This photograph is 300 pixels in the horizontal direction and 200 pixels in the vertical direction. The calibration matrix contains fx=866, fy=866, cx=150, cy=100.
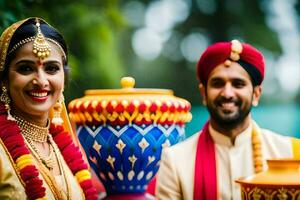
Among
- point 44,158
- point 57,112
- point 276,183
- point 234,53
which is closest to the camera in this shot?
point 276,183

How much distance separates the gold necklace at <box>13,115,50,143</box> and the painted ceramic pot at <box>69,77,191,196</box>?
0.98 m

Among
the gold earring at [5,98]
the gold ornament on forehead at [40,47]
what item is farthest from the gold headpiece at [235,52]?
the gold earring at [5,98]

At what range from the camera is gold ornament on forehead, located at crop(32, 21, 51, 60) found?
151 inches

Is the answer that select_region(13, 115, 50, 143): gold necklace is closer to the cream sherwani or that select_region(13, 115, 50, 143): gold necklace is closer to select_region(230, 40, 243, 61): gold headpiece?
the cream sherwani

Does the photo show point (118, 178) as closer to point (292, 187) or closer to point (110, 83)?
point (292, 187)

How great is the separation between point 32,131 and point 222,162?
45.0 inches

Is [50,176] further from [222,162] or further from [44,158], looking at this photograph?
[222,162]

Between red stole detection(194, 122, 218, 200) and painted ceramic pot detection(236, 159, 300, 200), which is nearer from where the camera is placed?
painted ceramic pot detection(236, 159, 300, 200)

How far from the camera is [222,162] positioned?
15.1 ft

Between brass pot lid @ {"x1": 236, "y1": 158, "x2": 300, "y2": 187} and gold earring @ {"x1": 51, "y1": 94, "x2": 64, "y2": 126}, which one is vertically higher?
gold earring @ {"x1": 51, "y1": 94, "x2": 64, "y2": 126}

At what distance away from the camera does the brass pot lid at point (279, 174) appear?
377 cm

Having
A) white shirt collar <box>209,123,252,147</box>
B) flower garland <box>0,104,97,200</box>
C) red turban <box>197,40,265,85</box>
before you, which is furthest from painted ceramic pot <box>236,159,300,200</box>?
flower garland <box>0,104,97,200</box>

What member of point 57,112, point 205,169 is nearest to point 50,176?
point 57,112

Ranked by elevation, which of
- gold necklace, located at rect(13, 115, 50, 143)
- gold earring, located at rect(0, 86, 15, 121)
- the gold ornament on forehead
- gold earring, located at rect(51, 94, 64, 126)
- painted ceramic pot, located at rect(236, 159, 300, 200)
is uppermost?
the gold ornament on forehead
